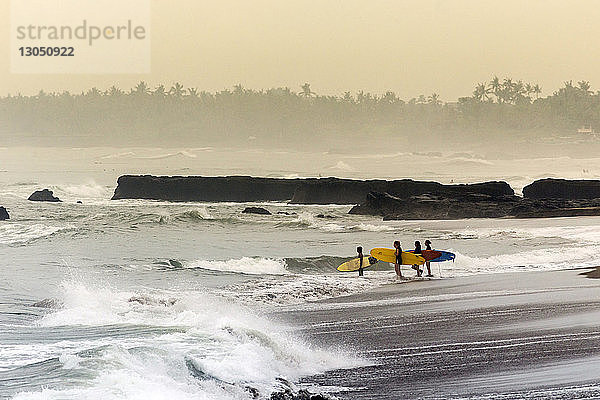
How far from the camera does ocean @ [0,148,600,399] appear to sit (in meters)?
4.01

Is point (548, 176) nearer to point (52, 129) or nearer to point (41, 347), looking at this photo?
point (52, 129)

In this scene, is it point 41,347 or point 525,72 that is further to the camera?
point 525,72

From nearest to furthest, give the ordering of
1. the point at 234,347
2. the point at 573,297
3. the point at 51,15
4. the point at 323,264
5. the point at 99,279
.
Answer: the point at 234,347 → the point at 573,297 → the point at 99,279 → the point at 323,264 → the point at 51,15

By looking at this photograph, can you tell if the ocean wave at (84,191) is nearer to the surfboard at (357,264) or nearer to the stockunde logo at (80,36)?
the stockunde logo at (80,36)

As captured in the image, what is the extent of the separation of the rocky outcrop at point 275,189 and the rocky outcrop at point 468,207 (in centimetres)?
11

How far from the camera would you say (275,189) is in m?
14.1

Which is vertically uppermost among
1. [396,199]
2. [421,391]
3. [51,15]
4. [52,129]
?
[51,15]

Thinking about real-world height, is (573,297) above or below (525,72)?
below

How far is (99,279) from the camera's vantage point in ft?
33.1

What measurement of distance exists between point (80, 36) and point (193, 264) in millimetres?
3740

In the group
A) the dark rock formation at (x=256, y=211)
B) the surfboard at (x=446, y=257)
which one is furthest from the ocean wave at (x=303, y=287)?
the dark rock formation at (x=256, y=211)

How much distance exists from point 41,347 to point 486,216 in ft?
31.5

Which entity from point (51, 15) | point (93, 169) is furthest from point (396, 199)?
point (51, 15)

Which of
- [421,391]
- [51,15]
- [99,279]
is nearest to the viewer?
[421,391]
